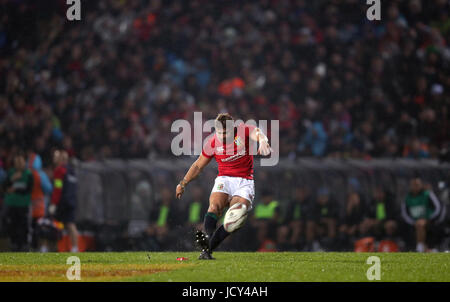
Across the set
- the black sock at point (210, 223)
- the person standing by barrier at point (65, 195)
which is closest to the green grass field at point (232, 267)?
the black sock at point (210, 223)

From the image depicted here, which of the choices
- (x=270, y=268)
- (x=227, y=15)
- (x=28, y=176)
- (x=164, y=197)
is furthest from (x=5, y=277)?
(x=227, y=15)

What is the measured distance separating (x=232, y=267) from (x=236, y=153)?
6.46ft

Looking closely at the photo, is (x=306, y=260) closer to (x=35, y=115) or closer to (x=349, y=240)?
(x=349, y=240)

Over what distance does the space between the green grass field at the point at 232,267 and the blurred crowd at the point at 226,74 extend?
8.32m

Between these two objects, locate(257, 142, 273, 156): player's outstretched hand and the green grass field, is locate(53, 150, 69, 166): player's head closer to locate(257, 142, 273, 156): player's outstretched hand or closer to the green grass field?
the green grass field

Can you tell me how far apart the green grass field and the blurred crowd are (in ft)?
27.3

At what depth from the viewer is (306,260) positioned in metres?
12.3

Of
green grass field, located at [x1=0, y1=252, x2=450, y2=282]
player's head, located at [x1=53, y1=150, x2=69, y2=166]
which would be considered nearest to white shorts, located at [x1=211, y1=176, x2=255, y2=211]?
green grass field, located at [x1=0, y1=252, x2=450, y2=282]

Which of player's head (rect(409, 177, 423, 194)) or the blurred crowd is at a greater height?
the blurred crowd

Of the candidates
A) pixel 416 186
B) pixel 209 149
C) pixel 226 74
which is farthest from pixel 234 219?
pixel 226 74

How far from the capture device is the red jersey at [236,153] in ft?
39.7

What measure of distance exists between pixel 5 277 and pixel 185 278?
2280 millimetres

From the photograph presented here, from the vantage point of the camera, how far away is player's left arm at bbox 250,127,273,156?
433 inches

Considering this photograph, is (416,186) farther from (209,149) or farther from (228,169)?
(209,149)
